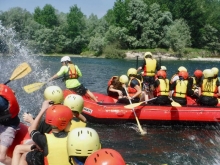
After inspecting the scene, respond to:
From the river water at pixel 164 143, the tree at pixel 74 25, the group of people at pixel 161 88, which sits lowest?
the river water at pixel 164 143

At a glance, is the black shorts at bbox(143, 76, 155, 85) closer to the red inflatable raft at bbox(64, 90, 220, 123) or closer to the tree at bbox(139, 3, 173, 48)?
the red inflatable raft at bbox(64, 90, 220, 123)

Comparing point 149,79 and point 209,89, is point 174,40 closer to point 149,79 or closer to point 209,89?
point 149,79

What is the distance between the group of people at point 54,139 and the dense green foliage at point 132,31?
135ft

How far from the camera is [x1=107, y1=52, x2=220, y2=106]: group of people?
29.4ft

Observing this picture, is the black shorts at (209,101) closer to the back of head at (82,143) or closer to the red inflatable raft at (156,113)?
the red inflatable raft at (156,113)

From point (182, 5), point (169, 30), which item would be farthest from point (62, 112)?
point (182, 5)

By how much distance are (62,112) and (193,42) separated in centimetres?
5409

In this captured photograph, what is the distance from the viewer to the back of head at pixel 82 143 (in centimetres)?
287

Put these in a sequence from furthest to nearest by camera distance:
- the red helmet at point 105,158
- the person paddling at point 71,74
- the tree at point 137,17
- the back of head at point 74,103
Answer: the tree at point 137,17 < the person paddling at point 71,74 < the back of head at point 74,103 < the red helmet at point 105,158

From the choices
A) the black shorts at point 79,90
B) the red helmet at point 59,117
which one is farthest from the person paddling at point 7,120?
the black shorts at point 79,90

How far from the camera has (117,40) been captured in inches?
1923

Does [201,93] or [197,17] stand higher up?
[197,17]

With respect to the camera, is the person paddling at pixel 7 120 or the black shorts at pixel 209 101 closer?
the person paddling at pixel 7 120

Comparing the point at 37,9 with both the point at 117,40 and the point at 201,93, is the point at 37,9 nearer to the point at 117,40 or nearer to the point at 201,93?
the point at 117,40
